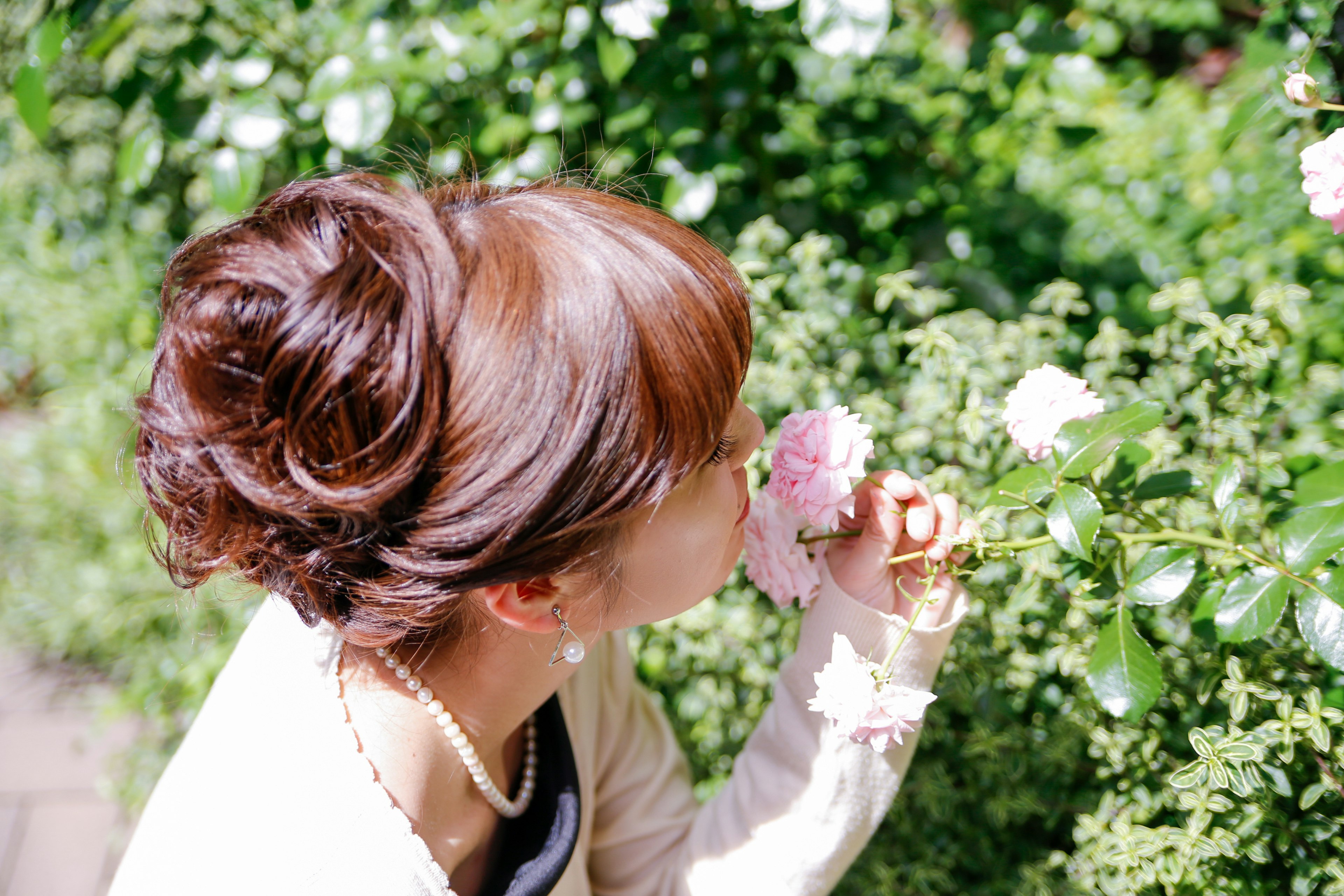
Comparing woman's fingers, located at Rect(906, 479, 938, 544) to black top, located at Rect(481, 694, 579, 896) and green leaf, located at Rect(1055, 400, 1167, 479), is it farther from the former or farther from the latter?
black top, located at Rect(481, 694, 579, 896)

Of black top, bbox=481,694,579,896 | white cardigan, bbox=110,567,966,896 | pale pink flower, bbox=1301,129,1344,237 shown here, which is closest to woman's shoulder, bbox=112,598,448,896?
white cardigan, bbox=110,567,966,896

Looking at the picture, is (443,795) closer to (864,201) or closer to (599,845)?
(599,845)

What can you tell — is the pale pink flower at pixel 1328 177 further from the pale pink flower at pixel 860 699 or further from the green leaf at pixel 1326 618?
the pale pink flower at pixel 860 699

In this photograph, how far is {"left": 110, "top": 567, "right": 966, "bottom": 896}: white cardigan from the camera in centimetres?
99

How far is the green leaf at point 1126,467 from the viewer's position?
3.24 ft

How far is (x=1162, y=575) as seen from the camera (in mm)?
897

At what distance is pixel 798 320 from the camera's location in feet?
4.80

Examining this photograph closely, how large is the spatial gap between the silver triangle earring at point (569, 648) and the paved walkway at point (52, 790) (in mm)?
1977

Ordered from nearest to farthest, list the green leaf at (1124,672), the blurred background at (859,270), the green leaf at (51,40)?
the green leaf at (1124,672) → the blurred background at (859,270) → the green leaf at (51,40)

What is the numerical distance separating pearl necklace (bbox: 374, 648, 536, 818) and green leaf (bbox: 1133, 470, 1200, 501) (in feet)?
2.81

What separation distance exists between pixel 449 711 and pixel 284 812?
212 millimetres

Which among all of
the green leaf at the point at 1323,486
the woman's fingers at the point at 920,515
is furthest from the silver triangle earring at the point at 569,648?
the green leaf at the point at 1323,486

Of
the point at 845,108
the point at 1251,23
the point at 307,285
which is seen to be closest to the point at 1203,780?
the point at 307,285

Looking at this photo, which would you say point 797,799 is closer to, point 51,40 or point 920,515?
point 920,515
